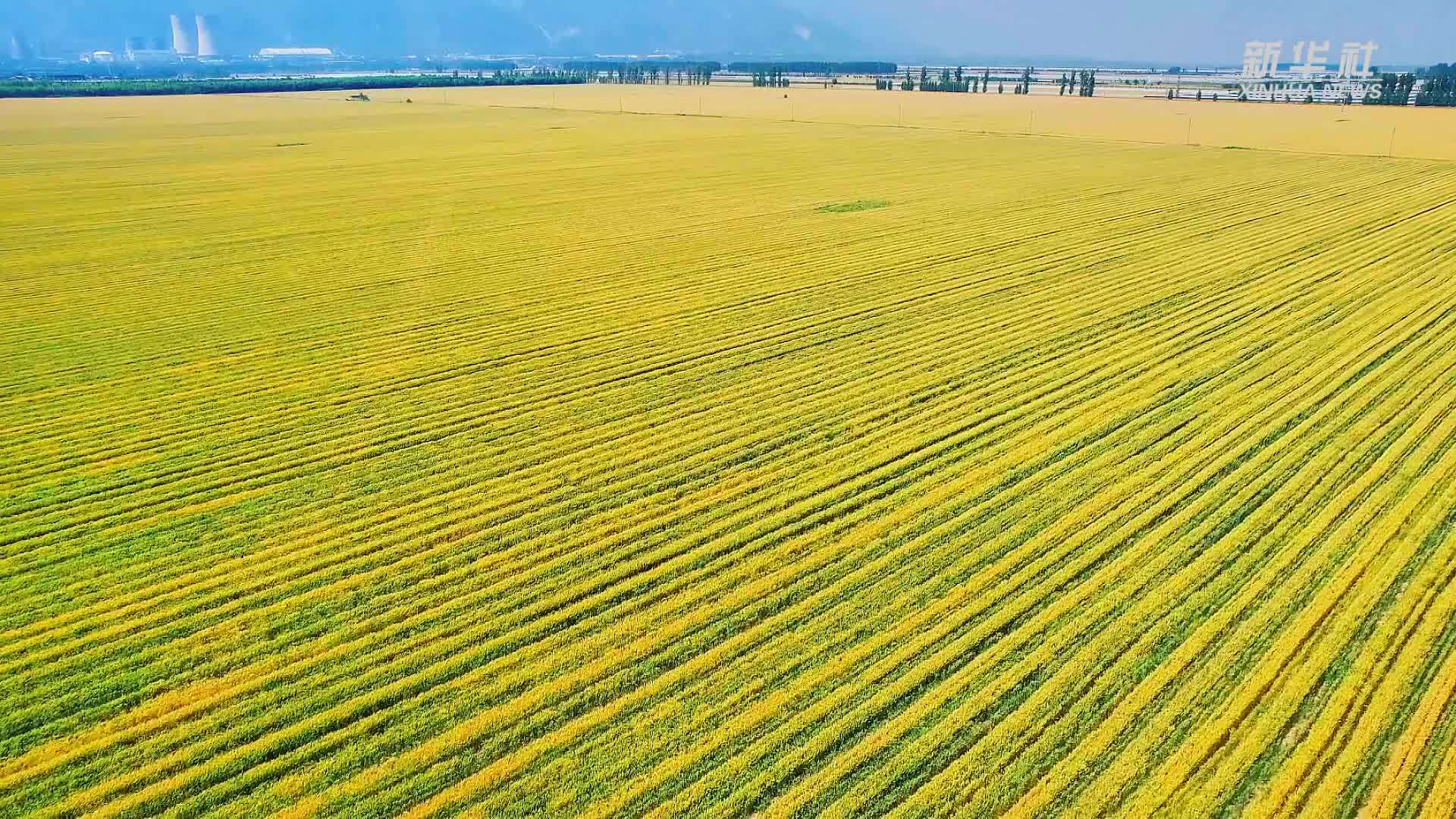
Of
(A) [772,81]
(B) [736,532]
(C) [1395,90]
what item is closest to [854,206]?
(B) [736,532]

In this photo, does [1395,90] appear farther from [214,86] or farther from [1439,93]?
[214,86]

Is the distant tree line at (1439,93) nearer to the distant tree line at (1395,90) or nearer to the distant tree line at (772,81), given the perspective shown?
the distant tree line at (1395,90)

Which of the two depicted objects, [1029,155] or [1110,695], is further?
[1029,155]

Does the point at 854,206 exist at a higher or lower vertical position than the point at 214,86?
lower

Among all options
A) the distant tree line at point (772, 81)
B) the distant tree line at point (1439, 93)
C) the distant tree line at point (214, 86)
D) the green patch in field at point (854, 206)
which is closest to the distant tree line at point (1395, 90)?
the distant tree line at point (1439, 93)

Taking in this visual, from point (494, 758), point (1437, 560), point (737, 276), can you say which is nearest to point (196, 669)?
point (494, 758)

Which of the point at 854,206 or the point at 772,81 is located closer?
the point at 854,206

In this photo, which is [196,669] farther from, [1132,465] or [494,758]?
[1132,465]
